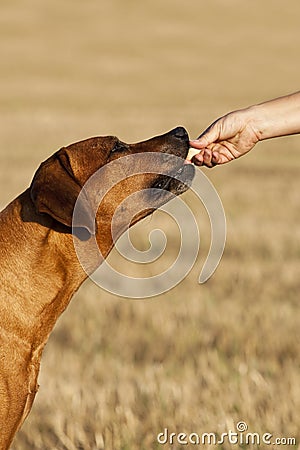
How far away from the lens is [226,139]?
628 centimetres

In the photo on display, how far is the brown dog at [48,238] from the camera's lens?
5191mm

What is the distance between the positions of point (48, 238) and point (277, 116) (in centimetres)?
176

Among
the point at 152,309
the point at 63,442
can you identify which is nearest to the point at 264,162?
the point at 152,309

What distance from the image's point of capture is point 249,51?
202 feet

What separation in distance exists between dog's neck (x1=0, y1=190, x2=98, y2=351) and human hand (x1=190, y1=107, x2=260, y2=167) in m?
1.11

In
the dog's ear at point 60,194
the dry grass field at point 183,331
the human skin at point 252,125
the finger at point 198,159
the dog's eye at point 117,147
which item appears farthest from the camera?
the dry grass field at point 183,331

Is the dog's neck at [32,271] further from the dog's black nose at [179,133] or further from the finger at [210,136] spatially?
the finger at [210,136]

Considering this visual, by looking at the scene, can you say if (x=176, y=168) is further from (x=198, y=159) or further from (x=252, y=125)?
(x=252, y=125)

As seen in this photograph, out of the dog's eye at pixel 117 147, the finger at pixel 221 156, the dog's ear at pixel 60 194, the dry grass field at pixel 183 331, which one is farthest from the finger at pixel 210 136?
the dry grass field at pixel 183 331

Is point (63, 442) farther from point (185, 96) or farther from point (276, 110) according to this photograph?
point (185, 96)

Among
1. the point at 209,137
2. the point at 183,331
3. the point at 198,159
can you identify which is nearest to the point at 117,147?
the point at 198,159

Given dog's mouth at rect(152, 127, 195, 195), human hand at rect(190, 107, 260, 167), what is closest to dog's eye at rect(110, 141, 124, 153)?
dog's mouth at rect(152, 127, 195, 195)

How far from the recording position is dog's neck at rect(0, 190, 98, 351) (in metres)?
5.33

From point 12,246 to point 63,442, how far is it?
5.43 ft
